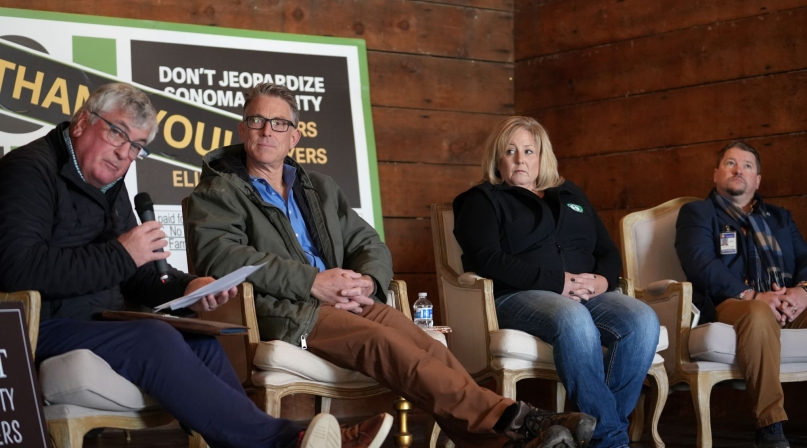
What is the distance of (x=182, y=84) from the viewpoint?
4254mm

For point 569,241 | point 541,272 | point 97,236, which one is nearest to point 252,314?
point 97,236

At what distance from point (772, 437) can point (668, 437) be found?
1.90 feet

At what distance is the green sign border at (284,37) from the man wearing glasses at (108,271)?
1.56 meters

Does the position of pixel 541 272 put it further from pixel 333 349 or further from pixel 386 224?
pixel 386 224

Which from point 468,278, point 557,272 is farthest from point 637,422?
point 468,278

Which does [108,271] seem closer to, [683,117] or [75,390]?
[75,390]

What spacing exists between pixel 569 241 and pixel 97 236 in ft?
5.49

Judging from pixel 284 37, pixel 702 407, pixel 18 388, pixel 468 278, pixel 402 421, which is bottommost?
pixel 702 407

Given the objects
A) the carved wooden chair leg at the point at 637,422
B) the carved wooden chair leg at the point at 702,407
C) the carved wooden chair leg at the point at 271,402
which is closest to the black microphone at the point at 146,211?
the carved wooden chair leg at the point at 271,402

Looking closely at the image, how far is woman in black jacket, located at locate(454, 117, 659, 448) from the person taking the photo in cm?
309

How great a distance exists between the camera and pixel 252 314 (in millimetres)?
2836

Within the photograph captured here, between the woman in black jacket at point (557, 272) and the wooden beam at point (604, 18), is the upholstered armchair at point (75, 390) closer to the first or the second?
the woman in black jacket at point (557, 272)

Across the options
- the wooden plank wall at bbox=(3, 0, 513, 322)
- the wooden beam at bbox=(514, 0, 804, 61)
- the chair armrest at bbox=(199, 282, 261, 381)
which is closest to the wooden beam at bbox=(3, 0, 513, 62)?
the wooden plank wall at bbox=(3, 0, 513, 322)

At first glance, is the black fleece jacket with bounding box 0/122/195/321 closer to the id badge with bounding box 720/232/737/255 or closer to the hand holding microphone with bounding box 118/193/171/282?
the hand holding microphone with bounding box 118/193/171/282
